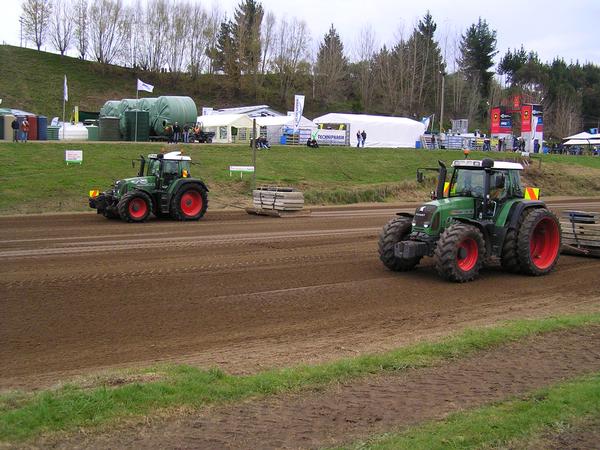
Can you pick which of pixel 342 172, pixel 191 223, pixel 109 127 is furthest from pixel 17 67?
pixel 191 223

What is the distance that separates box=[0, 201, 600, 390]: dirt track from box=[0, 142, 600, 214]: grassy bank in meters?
9.29

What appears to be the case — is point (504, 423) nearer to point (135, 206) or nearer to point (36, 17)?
point (135, 206)

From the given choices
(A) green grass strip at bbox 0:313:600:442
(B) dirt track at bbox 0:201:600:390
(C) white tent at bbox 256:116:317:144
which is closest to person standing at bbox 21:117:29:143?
(C) white tent at bbox 256:116:317:144

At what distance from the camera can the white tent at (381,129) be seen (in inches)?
2013

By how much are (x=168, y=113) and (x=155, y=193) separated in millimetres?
22379

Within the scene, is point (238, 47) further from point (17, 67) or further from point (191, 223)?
point (191, 223)

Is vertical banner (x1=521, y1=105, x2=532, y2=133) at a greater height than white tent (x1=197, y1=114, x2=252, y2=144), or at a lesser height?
greater

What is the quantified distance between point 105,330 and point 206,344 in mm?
1359

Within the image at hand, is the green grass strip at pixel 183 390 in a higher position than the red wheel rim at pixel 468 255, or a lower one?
lower

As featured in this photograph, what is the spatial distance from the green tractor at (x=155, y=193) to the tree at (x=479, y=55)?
8890 centimetres

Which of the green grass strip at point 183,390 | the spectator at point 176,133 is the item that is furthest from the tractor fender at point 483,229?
the spectator at point 176,133

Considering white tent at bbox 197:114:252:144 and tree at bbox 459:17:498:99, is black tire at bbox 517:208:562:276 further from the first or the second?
tree at bbox 459:17:498:99

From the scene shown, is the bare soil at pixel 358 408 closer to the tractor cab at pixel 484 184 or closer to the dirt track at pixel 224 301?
the dirt track at pixel 224 301

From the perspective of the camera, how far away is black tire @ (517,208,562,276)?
1174 centimetres
